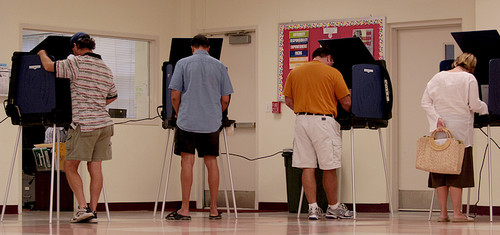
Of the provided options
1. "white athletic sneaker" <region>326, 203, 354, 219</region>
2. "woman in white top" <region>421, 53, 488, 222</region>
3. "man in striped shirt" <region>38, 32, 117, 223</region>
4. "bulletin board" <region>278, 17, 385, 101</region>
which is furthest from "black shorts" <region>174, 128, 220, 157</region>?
"bulletin board" <region>278, 17, 385, 101</region>

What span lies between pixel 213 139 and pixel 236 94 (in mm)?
3113

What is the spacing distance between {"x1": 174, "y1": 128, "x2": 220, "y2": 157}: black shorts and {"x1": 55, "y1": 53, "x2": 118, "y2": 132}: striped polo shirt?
1.99 feet

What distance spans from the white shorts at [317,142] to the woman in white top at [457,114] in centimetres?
82

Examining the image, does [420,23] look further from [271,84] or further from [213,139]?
[213,139]

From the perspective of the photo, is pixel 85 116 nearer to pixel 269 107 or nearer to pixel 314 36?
pixel 269 107

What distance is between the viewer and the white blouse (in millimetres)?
6129

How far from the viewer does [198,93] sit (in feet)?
20.7

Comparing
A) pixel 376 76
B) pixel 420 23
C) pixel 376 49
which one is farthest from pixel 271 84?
pixel 376 76

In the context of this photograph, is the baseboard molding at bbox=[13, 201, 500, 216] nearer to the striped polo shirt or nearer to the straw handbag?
the straw handbag

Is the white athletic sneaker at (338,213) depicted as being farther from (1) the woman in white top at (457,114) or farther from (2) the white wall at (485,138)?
(2) the white wall at (485,138)

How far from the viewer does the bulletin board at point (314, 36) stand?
8609mm

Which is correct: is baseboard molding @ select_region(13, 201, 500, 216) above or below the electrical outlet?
below

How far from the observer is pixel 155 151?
9328 mm

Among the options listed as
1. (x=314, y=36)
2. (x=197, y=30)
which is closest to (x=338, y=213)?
(x=314, y=36)
